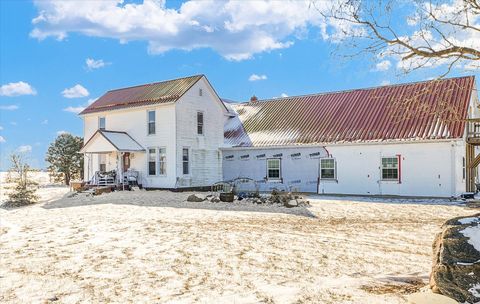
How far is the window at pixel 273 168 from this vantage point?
25355 millimetres

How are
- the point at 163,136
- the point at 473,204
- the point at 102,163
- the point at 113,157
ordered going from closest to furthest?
the point at 473,204 → the point at 163,136 → the point at 113,157 → the point at 102,163

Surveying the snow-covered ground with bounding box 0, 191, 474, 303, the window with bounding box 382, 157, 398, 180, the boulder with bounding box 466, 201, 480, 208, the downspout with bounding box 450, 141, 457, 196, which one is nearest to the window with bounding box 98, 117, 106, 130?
the snow-covered ground with bounding box 0, 191, 474, 303

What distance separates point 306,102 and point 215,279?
23.4m

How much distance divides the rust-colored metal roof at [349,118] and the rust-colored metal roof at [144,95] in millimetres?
4810

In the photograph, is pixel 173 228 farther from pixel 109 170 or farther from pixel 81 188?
pixel 109 170

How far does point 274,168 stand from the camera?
2548 cm

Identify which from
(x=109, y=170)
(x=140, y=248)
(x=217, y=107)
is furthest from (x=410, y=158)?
(x=109, y=170)

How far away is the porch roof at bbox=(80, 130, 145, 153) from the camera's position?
24.7 meters

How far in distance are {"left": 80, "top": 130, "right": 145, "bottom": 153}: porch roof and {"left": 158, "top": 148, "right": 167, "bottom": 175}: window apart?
1189 millimetres

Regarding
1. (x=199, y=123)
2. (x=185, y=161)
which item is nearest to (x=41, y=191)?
(x=185, y=161)

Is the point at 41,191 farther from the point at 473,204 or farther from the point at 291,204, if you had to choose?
the point at 473,204

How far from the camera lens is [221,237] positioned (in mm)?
9945

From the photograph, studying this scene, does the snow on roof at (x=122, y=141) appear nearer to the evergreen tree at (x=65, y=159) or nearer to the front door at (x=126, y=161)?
the front door at (x=126, y=161)

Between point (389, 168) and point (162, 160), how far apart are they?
41.9ft
